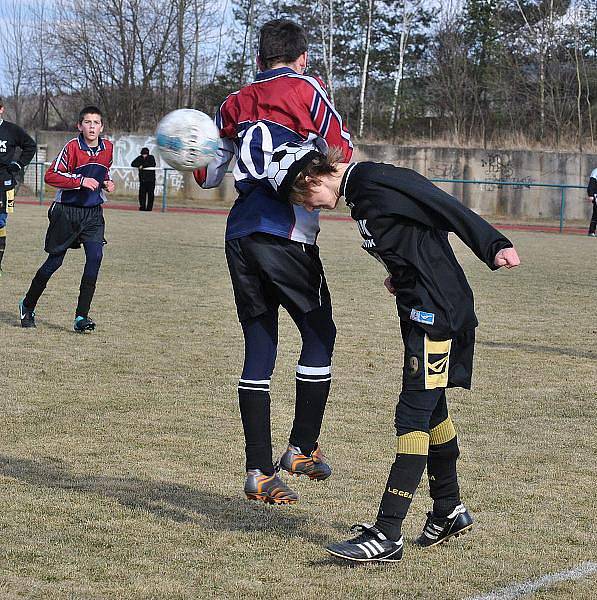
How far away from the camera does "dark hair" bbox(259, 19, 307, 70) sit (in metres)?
4.62

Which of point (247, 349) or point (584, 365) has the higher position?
point (247, 349)

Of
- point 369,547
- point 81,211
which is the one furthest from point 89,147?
point 369,547

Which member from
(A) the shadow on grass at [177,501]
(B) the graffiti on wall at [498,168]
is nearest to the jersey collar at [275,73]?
(A) the shadow on grass at [177,501]

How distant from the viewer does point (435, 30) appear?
5259 cm

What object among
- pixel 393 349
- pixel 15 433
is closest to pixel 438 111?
pixel 393 349

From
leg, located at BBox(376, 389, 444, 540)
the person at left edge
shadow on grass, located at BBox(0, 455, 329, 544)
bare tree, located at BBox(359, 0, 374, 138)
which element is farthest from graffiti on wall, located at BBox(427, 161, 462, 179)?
leg, located at BBox(376, 389, 444, 540)

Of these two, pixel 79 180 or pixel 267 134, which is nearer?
pixel 267 134

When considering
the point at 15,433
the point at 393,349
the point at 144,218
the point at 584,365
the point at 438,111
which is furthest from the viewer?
the point at 438,111

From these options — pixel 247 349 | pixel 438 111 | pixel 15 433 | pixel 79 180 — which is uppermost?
pixel 438 111

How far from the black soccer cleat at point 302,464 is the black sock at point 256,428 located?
0.16 meters

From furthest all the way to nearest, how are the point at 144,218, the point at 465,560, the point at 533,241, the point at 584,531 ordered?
the point at 144,218 < the point at 533,241 < the point at 584,531 < the point at 465,560

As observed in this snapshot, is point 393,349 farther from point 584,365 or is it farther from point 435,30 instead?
point 435,30

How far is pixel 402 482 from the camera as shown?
3.97m

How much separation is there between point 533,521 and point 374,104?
157ft
